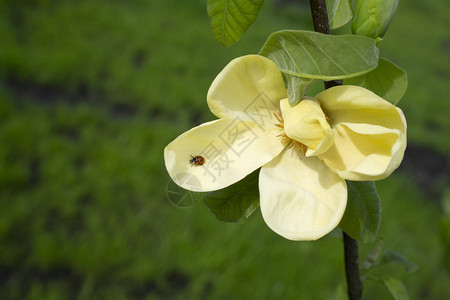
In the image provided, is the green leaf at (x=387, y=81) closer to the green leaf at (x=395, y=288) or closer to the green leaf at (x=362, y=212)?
the green leaf at (x=362, y=212)

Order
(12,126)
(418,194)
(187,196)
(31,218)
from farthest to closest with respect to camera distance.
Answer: (418,194)
(12,126)
(31,218)
(187,196)

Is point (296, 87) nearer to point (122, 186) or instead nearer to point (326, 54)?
point (326, 54)

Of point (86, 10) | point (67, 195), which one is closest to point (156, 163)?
point (67, 195)

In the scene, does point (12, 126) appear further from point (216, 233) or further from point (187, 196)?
point (187, 196)

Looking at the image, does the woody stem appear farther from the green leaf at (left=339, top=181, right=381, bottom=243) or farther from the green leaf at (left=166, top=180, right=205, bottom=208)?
the green leaf at (left=166, top=180, right=205, bottom=208)

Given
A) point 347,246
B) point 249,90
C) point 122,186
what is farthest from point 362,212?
point 122,186

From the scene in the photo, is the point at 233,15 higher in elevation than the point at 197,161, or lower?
higher
